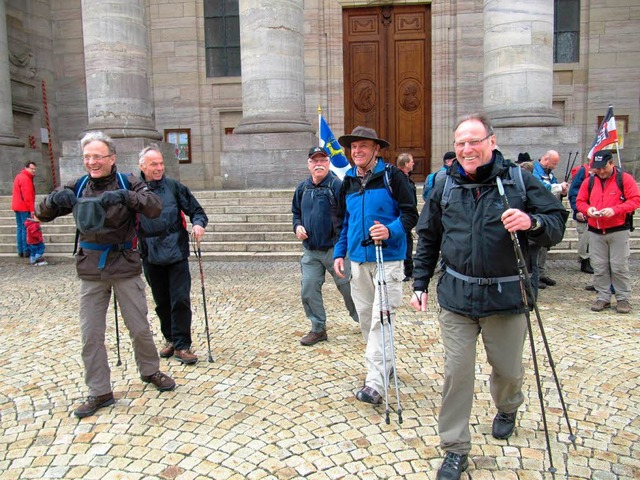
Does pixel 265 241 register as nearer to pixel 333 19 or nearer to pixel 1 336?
pixel 1 336

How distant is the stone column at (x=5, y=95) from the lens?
15625 millimetres

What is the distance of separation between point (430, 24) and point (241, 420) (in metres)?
15.5

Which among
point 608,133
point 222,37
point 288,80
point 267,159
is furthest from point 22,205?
point 608,133

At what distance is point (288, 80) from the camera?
1345 centimetres

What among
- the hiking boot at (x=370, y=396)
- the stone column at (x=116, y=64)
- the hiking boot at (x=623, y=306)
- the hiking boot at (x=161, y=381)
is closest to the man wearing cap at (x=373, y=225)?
the hiking boot at (x=370, y=396)

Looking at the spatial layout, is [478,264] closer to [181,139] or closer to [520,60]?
[520,60]

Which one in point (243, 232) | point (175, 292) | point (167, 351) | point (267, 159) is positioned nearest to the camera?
point (175, 292)

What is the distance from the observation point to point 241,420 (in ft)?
12.6

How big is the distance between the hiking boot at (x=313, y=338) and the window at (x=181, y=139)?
13784 millimetres

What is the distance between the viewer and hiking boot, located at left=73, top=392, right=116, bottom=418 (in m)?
3.96

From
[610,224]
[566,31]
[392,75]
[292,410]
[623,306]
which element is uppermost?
[566,31]

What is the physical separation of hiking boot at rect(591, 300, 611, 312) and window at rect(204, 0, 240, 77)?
14071mm

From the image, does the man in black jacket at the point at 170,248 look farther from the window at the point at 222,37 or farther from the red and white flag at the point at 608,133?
the window at the point at 222,37

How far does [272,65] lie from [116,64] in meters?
3.80
